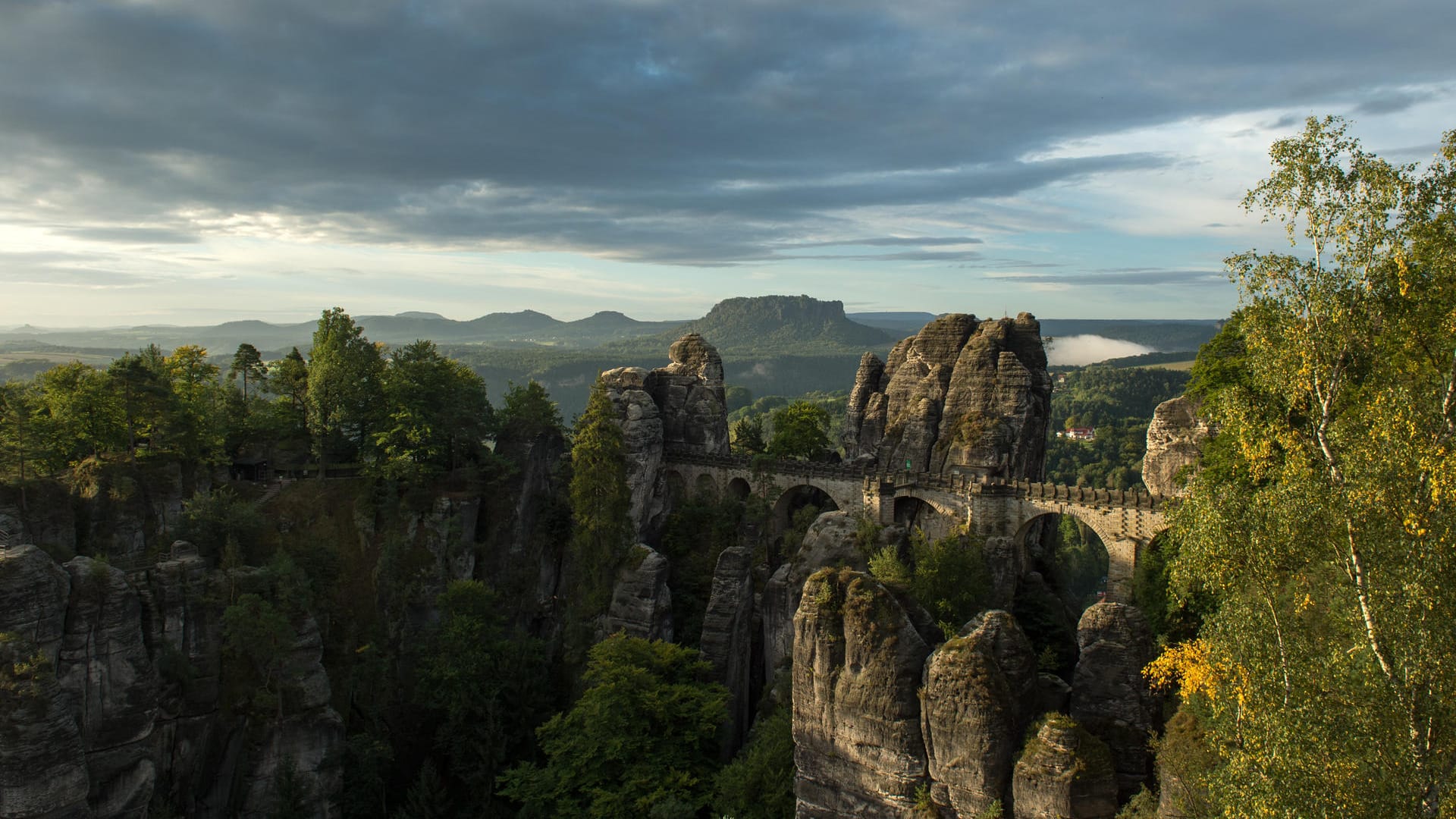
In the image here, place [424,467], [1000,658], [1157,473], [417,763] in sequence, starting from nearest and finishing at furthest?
[1000,658], [417,763], [1157,473], [424,467]

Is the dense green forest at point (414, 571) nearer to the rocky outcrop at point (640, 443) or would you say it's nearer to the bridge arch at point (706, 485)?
the rocky outcrop at point (640, 443)

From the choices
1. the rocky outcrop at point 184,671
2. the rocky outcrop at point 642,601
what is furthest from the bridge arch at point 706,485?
the rocky outcrop at point 184,671

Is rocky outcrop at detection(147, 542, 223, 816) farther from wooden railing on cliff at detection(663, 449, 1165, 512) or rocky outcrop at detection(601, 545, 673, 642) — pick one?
wooden railing on cliff at detection(663, 449, 1165, 512)

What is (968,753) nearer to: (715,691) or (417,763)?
(715,691)

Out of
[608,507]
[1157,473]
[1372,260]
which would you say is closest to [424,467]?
[608,507]

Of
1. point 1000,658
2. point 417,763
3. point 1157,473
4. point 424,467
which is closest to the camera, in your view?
point 1000,658

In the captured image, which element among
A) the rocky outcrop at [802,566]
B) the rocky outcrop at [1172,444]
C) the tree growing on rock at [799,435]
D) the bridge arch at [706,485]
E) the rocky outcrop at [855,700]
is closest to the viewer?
the rocky outcrop at [855,700]

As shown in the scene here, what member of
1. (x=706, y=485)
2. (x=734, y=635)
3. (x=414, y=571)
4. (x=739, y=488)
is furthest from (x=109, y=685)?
(x=739, y=488)


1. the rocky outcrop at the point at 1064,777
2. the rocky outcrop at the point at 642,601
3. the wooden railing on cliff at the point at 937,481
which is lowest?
the rocky outcrop at the point at 642,601
